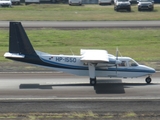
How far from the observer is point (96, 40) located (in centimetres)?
5575

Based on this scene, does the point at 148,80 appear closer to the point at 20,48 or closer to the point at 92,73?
the point at 92,73

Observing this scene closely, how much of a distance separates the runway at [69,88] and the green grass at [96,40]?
11.5 meters

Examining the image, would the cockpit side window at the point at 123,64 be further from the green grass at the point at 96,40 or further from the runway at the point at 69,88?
the green grass at the point at 96,40

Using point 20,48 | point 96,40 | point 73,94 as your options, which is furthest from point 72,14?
point 73,94

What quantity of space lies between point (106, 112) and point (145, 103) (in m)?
3.14

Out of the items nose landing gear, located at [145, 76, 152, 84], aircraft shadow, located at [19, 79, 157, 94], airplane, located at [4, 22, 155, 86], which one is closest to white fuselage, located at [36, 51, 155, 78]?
airplane, located at [4, 22, 155, 86]

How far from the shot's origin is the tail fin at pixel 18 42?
34844 millimetres

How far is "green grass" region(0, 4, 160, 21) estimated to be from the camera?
221 feet

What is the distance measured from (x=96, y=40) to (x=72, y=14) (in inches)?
624

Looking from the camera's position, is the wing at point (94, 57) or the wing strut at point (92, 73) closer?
the wing at point (94, 57)

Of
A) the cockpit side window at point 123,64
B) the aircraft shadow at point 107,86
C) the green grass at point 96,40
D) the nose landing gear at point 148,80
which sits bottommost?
the green grass at point 96,40

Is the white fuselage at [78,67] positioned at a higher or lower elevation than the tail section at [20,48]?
lower

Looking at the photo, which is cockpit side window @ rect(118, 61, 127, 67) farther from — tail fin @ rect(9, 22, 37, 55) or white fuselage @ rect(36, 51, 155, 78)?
tail fin @ rect(9, 22, 37, 55)

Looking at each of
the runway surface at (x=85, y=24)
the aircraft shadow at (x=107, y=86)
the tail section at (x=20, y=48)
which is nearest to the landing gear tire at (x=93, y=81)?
the aircraft shadow at (x=107, y=86)
